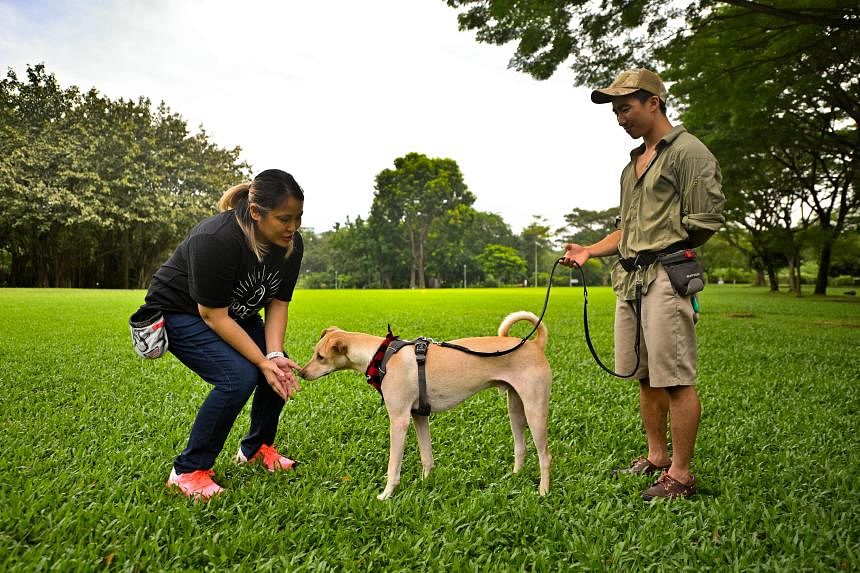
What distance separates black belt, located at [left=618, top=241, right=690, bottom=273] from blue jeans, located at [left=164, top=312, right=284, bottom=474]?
7.51ft

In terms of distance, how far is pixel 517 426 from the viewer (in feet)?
10.4

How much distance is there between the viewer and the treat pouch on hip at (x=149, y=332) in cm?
275

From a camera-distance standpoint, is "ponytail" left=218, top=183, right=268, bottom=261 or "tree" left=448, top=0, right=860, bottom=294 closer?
"ponytail" left=218, top=183, right=268, bottom=261

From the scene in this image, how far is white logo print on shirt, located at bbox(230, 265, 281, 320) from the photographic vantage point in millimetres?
2865

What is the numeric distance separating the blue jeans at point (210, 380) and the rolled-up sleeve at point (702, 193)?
2.58 meters

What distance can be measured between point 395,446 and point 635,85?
8.04ft

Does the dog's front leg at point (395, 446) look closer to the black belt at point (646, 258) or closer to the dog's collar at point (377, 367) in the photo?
the dog's collar at point (377, 367)

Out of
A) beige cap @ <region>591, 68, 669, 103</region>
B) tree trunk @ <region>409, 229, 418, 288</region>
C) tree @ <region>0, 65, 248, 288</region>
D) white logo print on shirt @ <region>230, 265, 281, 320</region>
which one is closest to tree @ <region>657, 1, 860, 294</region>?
beige cap @ <region>591, 68, 669, 103</region>

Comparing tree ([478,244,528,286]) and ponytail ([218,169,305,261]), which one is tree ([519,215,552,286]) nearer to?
tree ([478,244,528,286])

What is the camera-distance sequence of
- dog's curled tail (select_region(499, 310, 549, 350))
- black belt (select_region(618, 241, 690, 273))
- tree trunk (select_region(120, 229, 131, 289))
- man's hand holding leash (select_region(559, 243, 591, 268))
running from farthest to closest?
tree trunk (select_region(120, 229, 131, 289))
man's hand holding leash (select_region(559, 243, 591, 268))
dog's curled tail (select_region(499, 310, 549, 350))
black belt (select_region(618, 241, 690, 273))

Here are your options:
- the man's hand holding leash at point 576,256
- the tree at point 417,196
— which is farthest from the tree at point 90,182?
the man's hand holding leash at point 576,256

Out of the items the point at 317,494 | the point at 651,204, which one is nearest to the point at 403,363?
the point at 317,494

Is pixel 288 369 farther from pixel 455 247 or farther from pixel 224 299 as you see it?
pixel 455 247

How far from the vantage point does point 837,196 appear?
2394cm
